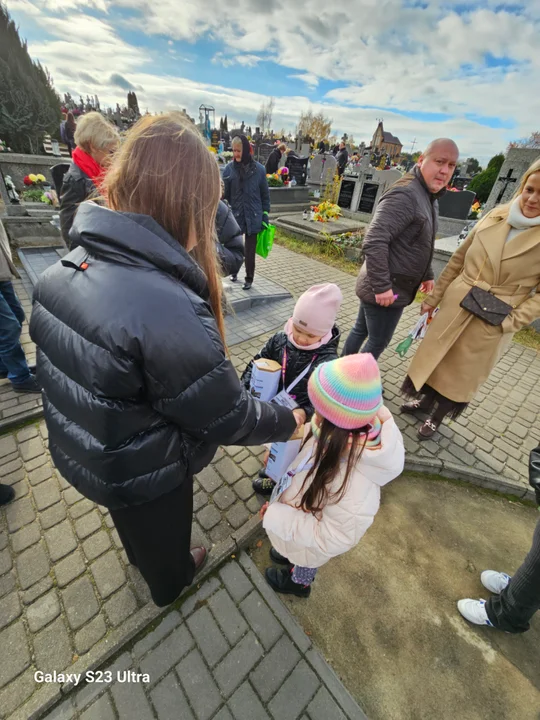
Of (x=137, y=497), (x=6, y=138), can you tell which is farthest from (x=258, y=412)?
(x=6, y=138)

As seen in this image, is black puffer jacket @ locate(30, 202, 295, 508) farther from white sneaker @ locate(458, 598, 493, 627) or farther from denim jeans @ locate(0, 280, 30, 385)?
denim jeans @ locate(0, 280, 30, 385)

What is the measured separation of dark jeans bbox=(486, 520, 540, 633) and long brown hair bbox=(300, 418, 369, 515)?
1.16 m

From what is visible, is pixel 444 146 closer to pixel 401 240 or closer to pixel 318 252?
pixel 401 240

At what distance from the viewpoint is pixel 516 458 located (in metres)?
3.42

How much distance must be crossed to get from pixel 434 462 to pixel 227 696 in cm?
248

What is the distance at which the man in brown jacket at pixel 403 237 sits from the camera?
2754mm

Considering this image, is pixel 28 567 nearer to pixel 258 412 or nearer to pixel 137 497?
pixel 137 497

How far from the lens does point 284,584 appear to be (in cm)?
211

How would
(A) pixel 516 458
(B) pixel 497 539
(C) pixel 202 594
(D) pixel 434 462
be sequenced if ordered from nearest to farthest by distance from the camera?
1. (C) pixel 202 594
2. (B) pixel 497 539
3. (D) pixel 434 462
4. (A) pixel 516 458

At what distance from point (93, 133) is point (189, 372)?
11.0ft

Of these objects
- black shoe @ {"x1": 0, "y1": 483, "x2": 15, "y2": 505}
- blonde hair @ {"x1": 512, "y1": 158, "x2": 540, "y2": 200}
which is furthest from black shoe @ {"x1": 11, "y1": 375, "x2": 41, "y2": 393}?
blonde hair @ {"x1": 512, "y1": 158, "x2": 540, "y2": 200}

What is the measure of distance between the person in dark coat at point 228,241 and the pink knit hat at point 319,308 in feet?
4.84

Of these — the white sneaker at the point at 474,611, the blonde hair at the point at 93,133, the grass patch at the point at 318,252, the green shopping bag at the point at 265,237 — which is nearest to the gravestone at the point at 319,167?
the grass patch at the point at 318,252

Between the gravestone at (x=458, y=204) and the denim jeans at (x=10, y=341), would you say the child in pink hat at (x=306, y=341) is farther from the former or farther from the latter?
the gravestone at (x=458, y=204)
